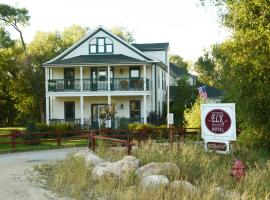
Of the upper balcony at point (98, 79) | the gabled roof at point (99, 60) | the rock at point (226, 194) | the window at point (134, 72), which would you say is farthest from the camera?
the window at point (134, 72)

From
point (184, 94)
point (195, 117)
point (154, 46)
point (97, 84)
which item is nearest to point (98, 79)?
point (97, 84)

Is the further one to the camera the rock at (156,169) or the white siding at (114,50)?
the white siding at (114,50)

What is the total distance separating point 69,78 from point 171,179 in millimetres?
33722

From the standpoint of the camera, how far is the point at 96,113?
44.8m

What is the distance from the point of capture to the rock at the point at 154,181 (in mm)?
10895

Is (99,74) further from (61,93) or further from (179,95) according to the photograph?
(179,95)

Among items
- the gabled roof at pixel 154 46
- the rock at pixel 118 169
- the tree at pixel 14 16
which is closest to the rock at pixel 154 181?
the rock at pixel 118 169

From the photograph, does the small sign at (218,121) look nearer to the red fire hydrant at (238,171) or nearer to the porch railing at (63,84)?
the red fire hydrant at (238,171)

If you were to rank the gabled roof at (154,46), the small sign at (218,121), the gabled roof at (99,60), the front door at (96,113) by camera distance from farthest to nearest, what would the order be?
1. the gabled roof at (154,46)
2. the front door at (96,113)
3. the gabled roof at (99,60)
4. the small sign at (218,121)

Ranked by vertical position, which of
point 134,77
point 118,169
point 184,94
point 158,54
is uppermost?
point 158,54

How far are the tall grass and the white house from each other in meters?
26.0

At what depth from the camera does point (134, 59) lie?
→ 43031 mm

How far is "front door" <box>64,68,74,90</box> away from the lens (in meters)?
43.7

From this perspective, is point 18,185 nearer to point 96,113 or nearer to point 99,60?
point 99,60
